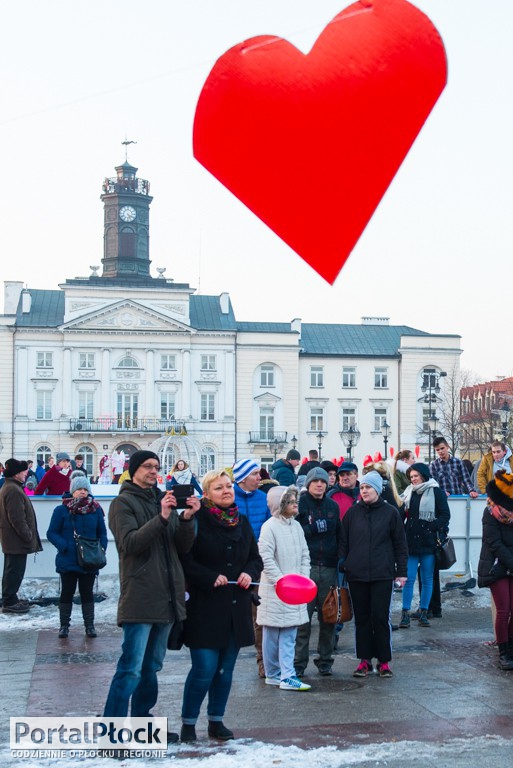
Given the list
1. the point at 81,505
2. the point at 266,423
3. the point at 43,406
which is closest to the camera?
the point at 81,505

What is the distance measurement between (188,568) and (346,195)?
3.27 meters

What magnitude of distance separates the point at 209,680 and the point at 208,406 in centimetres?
7087

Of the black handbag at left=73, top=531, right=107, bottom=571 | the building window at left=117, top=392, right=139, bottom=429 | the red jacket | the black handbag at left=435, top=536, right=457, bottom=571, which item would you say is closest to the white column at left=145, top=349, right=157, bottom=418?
the building window at left=117, top=392, right=139, bottom=429

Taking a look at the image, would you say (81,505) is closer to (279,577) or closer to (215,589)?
(279,577)

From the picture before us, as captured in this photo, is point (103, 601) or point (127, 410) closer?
point (103, 601)

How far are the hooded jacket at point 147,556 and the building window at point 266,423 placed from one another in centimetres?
7096

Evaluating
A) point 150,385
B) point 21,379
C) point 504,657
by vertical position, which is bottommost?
point 504,657

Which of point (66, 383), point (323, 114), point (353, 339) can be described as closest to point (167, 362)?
point (66, 383)

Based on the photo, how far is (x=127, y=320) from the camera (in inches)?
3061

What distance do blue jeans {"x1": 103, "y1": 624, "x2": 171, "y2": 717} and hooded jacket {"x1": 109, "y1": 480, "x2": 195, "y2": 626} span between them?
0.09m

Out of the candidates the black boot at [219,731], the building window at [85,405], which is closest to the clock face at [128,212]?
the building window at [85,405]

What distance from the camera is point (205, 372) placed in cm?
7812

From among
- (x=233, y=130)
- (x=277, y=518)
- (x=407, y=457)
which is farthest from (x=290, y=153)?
(x=407, y=457)

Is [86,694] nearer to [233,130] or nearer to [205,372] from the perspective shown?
[233,130]
